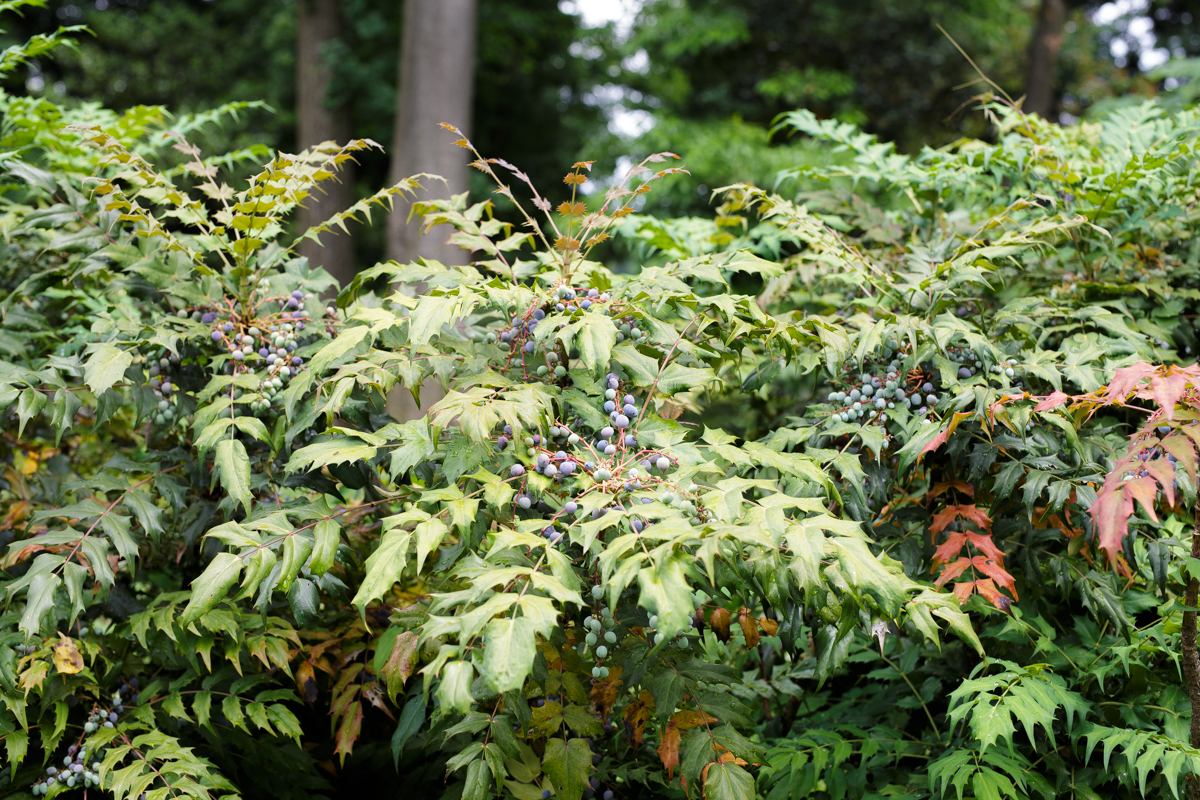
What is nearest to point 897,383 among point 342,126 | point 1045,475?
point 1045,475

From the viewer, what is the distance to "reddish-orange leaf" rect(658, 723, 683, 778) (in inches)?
74.6

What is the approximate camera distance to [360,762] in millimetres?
2619

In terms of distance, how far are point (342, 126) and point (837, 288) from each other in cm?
953

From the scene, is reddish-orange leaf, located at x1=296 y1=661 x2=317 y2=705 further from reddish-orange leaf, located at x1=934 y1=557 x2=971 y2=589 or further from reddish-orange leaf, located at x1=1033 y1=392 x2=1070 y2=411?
reddish-orange leaf, located at x1=1033 y1=392 x2=1070 y2=411

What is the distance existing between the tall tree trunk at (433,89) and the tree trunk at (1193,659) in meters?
6.78

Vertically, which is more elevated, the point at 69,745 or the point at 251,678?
the point at 251,678

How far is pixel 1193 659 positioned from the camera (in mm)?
1911

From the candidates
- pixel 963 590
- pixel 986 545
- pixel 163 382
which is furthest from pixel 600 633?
pixel 163 382

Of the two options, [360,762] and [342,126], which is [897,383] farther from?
[342,126]

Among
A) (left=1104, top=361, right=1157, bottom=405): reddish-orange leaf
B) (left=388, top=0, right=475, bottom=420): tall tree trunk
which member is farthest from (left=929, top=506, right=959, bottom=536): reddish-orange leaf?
(left=388, top=0, right=475, bottom=420): tall tree trunk

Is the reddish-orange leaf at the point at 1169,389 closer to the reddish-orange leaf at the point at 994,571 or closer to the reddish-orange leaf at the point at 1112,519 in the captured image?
Answer: the reddish-orange leaf at the point at 1112,519

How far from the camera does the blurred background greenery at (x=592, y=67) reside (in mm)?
11625

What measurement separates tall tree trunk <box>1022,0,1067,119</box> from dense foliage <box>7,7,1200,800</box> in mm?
9828

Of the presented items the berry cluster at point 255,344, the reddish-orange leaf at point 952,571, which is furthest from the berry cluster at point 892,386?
the berry cluster at point 255,344
